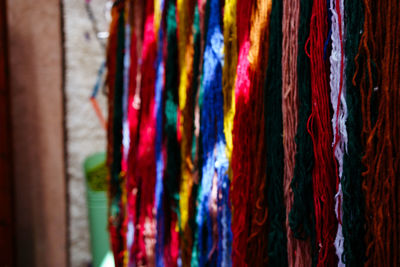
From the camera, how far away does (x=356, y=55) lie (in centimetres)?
48

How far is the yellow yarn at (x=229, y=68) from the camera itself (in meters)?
0.70

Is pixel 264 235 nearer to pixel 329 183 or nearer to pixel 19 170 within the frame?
pixel 329 183

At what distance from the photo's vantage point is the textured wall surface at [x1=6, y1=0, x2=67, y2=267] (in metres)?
2.20

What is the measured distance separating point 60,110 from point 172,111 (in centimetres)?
153

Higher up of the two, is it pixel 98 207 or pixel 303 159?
pixel 303 159

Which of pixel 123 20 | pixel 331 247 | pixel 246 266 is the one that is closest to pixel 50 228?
pixel 123 20

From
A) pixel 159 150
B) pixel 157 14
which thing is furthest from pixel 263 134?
pixel 157 14

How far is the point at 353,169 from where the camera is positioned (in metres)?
0.48

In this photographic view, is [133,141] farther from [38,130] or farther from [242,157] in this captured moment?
[38,130]

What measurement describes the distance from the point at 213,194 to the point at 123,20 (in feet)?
2.23

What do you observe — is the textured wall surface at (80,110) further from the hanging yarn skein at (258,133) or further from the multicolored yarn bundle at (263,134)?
the hanging yarn skein at (258,133)

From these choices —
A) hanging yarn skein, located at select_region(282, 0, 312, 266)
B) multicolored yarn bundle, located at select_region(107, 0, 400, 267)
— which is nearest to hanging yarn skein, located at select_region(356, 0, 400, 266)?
multicolored yarn bundle, located at select_region(107, 0, 400, 267)

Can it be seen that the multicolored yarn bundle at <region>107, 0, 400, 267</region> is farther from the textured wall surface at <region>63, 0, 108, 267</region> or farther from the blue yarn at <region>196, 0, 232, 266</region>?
the textured wall surface at <region>63, 0, 108, 267</region>

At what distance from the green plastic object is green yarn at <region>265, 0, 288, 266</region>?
149 centimetres
